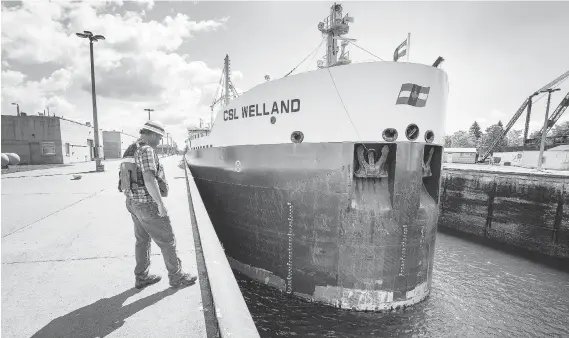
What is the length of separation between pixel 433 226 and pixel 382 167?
2.17 m

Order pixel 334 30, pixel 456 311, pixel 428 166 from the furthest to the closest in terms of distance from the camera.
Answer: pixel 334 30 → pixel 456 311 → pixel 428 166

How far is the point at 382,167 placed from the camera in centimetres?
547

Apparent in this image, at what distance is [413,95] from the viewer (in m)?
5.38

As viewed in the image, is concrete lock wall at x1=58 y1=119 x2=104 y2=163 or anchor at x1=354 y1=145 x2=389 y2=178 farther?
concrete lock wall at x1=58 y1=119 x2=104 y2=163

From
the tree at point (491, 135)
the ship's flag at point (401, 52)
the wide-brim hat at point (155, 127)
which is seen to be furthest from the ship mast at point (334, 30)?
the tree at point (491, 135)

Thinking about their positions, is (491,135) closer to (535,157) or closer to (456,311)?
(535,157)

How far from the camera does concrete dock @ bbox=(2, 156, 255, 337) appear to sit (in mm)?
2244

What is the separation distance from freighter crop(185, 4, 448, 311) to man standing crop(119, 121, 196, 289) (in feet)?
10.8

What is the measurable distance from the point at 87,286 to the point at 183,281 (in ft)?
3.54

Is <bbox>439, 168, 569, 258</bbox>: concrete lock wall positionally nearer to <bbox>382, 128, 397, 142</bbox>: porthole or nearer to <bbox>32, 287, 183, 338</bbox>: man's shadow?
<bbox>382, 128, 397, 142</bbox>: porthole

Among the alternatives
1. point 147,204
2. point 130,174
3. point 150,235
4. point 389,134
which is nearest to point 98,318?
point 150,235

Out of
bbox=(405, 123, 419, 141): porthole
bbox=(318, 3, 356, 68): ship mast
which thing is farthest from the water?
bbox=(318, 3, 356, 68): ship mast

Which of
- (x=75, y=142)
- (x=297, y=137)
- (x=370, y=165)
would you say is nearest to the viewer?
(x=370, y=165)

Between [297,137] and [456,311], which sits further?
[456,311]
